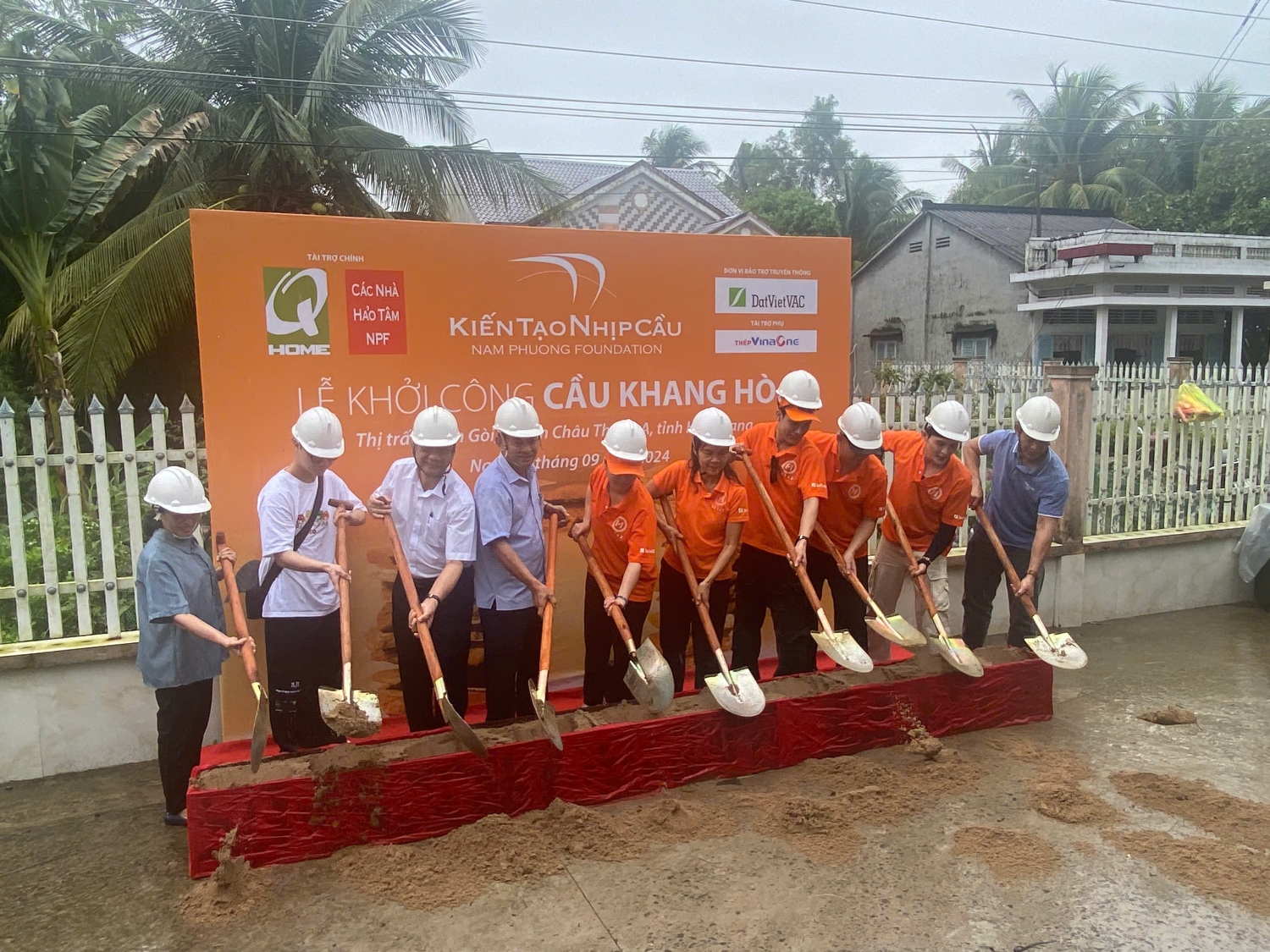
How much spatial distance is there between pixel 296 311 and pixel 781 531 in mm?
2615

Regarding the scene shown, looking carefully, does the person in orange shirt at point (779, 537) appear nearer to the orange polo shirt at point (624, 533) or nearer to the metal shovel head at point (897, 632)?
the metal shovel head at point (897, 632)

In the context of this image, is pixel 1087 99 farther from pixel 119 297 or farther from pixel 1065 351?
pixel 119 297

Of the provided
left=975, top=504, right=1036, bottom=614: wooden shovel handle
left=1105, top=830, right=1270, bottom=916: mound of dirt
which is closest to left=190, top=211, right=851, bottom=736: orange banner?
left=975, top=504, right=1036, bottom=614: wooden shovel handle

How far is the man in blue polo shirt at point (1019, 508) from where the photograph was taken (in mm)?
4984

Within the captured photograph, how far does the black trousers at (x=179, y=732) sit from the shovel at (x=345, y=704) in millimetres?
478

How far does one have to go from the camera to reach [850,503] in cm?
484

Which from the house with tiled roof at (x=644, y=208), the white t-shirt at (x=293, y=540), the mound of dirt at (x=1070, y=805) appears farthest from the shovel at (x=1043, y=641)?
the house with tiled roof at (x=644, y=208)

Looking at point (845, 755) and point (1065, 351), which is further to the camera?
point (1065, 351)

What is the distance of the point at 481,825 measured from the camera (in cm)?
354

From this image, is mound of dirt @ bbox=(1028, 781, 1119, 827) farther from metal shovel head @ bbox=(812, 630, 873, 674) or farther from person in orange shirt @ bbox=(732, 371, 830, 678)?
person in orange shirt @ bbox=(732, 371, 830, 678)

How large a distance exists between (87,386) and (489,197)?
4789 mm

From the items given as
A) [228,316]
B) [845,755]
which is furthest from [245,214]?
[845,755]

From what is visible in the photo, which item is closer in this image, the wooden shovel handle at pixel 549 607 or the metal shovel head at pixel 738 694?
the wooden shovel handle at pixel 549 607

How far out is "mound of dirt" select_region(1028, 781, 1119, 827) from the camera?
3.74 metres
